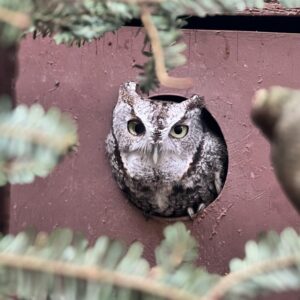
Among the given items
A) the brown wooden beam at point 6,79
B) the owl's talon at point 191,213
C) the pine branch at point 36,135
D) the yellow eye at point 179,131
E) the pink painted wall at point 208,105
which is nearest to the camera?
the pine branch at point 36,135

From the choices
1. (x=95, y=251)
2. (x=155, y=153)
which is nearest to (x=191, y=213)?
(x=155, y=153)

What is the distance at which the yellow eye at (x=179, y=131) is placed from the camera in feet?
4.67

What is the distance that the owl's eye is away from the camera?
1.40 metres

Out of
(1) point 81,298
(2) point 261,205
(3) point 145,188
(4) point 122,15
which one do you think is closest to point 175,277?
(1) point 81,298

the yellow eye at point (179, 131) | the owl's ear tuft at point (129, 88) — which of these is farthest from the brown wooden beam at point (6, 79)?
the yellow eye at point (179, 131)

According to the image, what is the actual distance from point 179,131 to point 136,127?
80mm

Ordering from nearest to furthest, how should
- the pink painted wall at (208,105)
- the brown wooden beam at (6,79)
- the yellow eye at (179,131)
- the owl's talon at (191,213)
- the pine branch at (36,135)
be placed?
the pine branch at (36,135) < the brown wooden beam at (6,79) < the pink painted wall at (208,105) < the owl's talon at (191,213) < the yellow eye at (179,131)

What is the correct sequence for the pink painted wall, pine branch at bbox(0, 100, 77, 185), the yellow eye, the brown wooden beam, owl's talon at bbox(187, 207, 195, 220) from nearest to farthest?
pine branch at bbox(0, 100, 77, 185), the brown wooden beam, the pink painted wall, owl's talon at bbox(187, 207, 195, 220), the yellow eye

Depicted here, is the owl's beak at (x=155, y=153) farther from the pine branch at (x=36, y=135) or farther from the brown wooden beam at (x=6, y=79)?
the pine branch at (x=36, y=135)

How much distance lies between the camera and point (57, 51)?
46.6 inches

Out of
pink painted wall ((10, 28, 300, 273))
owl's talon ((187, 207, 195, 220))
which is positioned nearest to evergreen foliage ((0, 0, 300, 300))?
pink painted wall ((10, 28, 300, 273))

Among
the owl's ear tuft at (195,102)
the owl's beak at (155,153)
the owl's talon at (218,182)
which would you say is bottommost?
the owl's talon at (218,182)

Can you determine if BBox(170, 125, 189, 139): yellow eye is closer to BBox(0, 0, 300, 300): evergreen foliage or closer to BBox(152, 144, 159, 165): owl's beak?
BBox(152, 144, 159, 165): owl's beak

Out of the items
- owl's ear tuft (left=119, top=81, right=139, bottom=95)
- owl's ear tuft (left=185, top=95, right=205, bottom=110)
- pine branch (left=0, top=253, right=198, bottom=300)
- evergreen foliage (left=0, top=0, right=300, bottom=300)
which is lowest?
owl's ear tuft (left=185, top=95, right=205, bottom=110)
